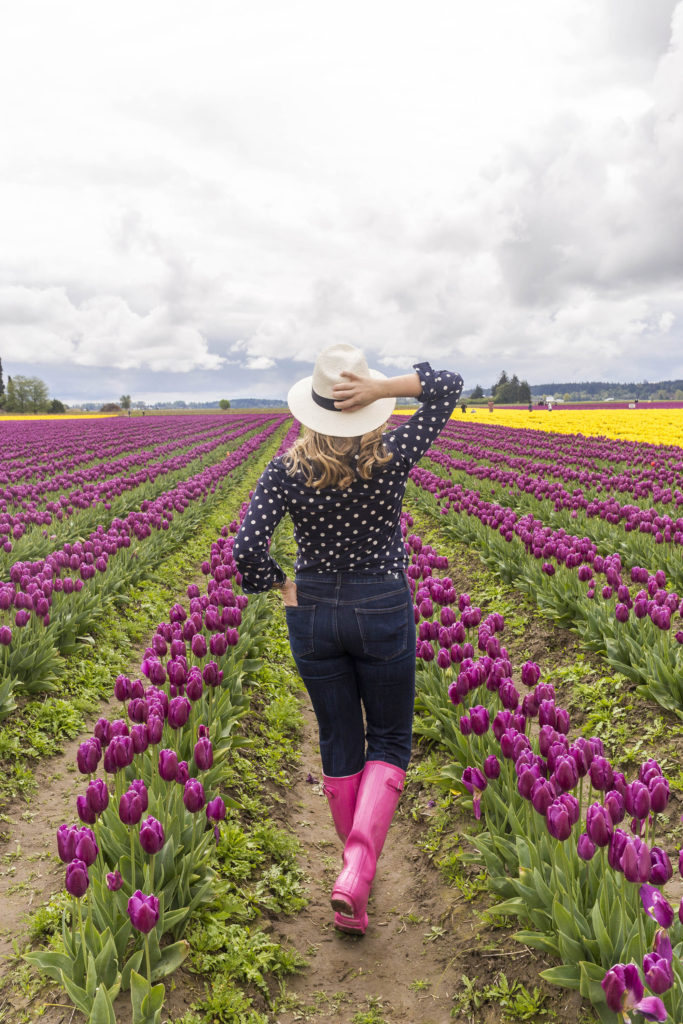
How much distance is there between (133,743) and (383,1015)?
1657 millimetres

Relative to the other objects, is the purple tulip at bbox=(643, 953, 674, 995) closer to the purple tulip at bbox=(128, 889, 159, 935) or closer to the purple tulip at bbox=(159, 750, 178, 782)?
the purple tulip at bbox=(128, 889, 159, 935)

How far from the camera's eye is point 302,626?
3207mm

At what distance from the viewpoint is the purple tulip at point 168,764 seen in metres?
3.02

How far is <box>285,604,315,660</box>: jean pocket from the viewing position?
3.19m

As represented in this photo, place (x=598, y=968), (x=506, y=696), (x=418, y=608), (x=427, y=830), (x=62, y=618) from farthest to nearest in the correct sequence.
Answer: (x=62, y=618), (x=418, y=608), (x=427, y=830), (x=506, y=696), (x=598, y=968)

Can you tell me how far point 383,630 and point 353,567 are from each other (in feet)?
1.07

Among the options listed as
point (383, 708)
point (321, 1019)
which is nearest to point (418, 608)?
point (383, 708)

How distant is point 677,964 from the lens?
2.34 meters

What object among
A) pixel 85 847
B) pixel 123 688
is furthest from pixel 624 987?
pixel 123 688

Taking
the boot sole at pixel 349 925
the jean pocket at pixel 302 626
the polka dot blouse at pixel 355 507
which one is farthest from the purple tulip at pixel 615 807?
the boot sole at pixel 349 925

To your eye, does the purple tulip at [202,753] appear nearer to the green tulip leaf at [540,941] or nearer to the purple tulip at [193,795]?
the purple tulip at [193,795]

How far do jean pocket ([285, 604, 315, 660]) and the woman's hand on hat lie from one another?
0.99 metres

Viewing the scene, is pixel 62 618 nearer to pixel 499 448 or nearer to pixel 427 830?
pixel 427 830

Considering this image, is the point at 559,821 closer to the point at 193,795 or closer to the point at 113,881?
the point at 193,795
